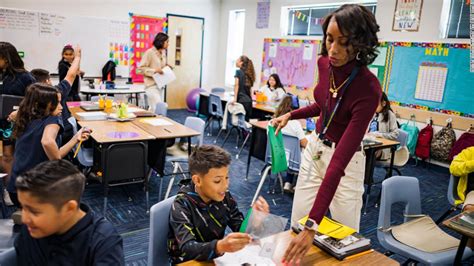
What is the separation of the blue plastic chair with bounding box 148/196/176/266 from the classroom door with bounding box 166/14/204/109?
7.51m

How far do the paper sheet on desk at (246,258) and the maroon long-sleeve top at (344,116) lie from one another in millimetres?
230

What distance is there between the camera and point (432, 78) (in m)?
5.43

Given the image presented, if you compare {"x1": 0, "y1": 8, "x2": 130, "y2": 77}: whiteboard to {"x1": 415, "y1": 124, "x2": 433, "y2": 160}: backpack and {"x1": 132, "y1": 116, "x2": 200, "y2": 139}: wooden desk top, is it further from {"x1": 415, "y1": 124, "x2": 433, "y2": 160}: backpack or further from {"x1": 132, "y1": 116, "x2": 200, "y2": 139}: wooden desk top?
Result: {"x1": 415, "y1": 124, "x2": 433, "y2": 160}: backpack

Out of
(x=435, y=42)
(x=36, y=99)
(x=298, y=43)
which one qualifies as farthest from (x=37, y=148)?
(x=298, y=43)

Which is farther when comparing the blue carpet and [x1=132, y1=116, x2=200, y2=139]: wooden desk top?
[x1=132, y1=116, x2=200, y2=139]: wooden desk top

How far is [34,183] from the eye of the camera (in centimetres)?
109

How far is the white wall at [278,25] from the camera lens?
17.6 feet

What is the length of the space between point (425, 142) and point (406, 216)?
3.55 meters

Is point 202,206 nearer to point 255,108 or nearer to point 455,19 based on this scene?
point 255,108

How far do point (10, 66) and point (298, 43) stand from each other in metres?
5.13

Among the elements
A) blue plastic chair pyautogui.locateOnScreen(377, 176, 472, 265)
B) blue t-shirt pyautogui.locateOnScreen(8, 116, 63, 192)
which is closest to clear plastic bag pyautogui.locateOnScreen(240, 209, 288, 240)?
blue plastic chair pyautogui.locateOnScreen(377, 176, 472, 265)

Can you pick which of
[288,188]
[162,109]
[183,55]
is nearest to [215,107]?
[162,109]

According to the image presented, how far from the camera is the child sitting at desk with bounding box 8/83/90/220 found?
2.34 metres

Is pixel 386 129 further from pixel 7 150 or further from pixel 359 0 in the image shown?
pixel 7 150
